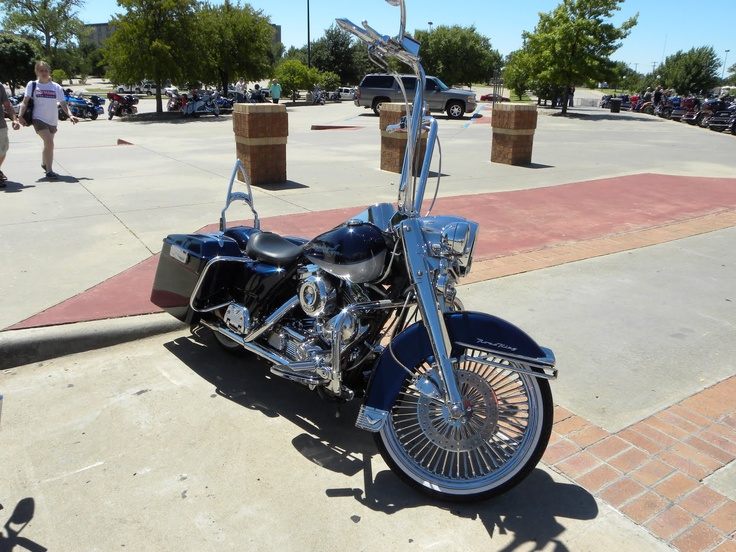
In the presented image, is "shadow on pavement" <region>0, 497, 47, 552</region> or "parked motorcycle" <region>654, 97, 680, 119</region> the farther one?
"parked motorcycle" <region>654, 97, 680, 119</region>

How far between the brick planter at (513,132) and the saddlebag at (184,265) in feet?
31.2

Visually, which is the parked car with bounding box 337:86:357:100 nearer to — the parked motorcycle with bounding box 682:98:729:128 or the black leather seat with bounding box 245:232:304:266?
the parked motorcycle with bounding box 682:98:729:128

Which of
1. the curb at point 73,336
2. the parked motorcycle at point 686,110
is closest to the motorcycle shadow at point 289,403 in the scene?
the curb at point 73,336

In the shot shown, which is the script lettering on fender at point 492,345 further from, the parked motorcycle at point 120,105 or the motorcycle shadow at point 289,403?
the parked motorcycle at point 120,105

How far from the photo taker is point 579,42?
27.2 meters

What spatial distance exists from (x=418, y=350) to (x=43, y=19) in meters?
75.3

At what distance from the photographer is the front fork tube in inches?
110

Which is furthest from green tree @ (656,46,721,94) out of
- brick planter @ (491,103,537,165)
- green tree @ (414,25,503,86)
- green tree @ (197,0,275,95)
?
brick planter @ (491,103,537,165)

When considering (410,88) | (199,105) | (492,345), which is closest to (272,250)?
(492,345)

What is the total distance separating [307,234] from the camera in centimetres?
696

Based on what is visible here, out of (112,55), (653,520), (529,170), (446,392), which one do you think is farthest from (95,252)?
(112,55)

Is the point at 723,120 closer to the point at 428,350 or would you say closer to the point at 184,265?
the point at 184,265

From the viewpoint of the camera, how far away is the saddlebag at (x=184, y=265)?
4.10 m

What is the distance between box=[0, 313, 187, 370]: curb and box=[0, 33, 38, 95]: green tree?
47.6 meters
